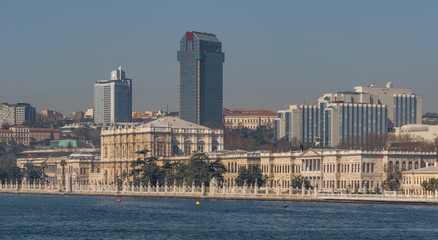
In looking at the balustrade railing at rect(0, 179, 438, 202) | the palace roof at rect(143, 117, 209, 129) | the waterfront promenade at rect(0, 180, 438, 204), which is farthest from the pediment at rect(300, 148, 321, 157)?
the palace roof at rect(143, 117, 209, 129)

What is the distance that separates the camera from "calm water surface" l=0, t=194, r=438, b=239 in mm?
84812

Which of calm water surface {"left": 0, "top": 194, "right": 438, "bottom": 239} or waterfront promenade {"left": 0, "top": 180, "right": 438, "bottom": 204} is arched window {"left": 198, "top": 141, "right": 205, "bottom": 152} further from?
calm water surface {"left": 0, "top": 194, "right": 438, "bottom": 239}

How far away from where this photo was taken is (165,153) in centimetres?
19062

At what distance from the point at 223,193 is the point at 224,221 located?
4507cm

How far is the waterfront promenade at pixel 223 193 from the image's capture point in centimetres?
12025

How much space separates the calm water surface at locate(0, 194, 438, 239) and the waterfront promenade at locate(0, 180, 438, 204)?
257 cm

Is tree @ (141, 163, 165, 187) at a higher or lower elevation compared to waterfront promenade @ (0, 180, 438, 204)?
higher

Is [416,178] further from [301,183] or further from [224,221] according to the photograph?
[224,221]

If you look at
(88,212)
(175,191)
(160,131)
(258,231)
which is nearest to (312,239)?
(258,231)

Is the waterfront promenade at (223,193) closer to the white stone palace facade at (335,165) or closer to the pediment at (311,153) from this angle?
the white stone palace facade at (335,165)

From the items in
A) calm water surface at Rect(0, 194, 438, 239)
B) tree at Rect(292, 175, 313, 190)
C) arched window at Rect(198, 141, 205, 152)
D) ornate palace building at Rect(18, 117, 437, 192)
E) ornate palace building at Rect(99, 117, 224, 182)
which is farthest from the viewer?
arched window at Rect(198, 141, 205, 152)

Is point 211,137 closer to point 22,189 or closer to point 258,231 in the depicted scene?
point 22,189

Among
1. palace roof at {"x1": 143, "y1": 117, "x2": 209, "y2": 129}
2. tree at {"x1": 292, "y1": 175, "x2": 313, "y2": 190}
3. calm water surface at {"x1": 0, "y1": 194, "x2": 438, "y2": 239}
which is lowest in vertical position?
calm water surface at {"x1": 0, "y1": 194, "x2": 438, "y2": 239}

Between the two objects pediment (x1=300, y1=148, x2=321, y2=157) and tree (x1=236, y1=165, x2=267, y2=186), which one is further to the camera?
pediment (x1=300, y1=148, x2=321, y2=157)
